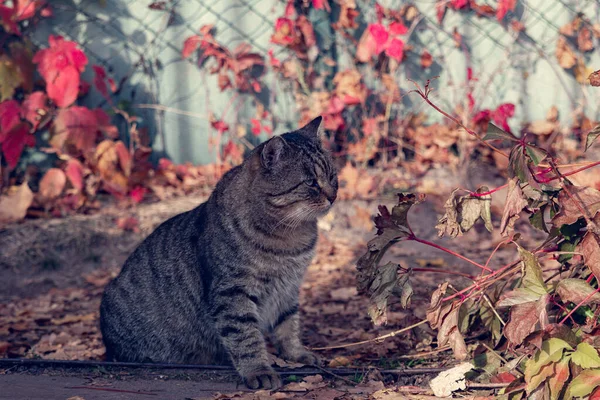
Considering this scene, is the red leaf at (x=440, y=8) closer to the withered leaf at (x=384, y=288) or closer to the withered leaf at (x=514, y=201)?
the withered leaf at (x=384, y=288)

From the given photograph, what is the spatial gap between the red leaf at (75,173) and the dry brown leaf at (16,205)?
0.30 metres

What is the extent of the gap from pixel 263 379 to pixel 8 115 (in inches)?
128

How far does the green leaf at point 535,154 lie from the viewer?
2.66 metres

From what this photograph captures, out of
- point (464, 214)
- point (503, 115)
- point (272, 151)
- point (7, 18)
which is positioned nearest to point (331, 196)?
point (272, 151)

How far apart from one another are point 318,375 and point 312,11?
11.8 feet

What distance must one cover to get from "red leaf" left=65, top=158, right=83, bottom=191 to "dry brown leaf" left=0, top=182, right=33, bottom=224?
30 cm

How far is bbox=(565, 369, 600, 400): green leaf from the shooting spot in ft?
7.75

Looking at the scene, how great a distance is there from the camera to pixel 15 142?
5.46 metres

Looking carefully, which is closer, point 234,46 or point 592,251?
point 592,251

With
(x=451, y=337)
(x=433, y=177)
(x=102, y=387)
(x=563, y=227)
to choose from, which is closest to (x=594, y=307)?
(x=563, y=227)

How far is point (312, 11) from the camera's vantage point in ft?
19.9

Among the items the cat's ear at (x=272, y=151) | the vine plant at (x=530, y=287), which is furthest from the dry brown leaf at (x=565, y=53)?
the cat's ear at (x=272, y=151)

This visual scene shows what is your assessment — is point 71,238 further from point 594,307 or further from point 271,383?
point 594,307

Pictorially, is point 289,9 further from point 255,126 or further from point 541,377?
point 541,377
